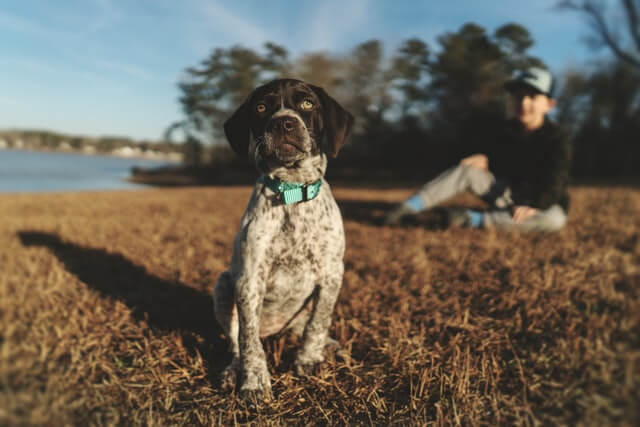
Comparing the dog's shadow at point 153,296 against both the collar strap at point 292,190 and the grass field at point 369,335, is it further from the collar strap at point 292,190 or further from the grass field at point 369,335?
the collar strap at point 292,190

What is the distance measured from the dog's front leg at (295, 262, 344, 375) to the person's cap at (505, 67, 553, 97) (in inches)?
176

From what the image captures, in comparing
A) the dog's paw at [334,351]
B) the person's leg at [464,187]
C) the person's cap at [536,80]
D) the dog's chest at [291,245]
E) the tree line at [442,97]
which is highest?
the tree line at [442,97]

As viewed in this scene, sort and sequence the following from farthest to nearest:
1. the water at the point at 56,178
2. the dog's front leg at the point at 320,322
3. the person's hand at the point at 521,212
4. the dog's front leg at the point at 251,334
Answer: the water at the point at 56,178, the person's hand at the point at 521,212, the dog's front leg at the point at 320,322, the dog's front leg at the point at 251,334

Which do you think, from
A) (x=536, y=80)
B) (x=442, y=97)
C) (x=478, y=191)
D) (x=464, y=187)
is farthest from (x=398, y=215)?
(x=442, y=97)

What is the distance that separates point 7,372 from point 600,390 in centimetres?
124

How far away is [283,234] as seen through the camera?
6.73 feet

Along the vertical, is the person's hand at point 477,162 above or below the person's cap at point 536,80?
below

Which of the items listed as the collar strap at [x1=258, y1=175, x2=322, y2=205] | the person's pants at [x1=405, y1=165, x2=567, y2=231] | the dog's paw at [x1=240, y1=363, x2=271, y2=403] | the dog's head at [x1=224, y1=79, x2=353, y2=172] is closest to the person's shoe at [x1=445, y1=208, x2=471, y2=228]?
the person's pants at [x1=405, y1=165, x2=567, y2=231]

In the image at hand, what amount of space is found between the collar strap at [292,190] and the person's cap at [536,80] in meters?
4.33

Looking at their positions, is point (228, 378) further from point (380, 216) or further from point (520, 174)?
point (380, 216)

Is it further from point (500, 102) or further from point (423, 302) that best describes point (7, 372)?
point (500, 102)

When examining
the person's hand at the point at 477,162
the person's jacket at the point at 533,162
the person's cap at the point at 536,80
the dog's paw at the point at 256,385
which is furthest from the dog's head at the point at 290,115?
the person's jacket at the point at 533,162

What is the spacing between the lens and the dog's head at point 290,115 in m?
2.18

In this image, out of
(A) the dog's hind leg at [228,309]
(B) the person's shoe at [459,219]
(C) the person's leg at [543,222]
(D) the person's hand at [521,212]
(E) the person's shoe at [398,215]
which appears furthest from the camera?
(E) the person's shoe at [398,215]
